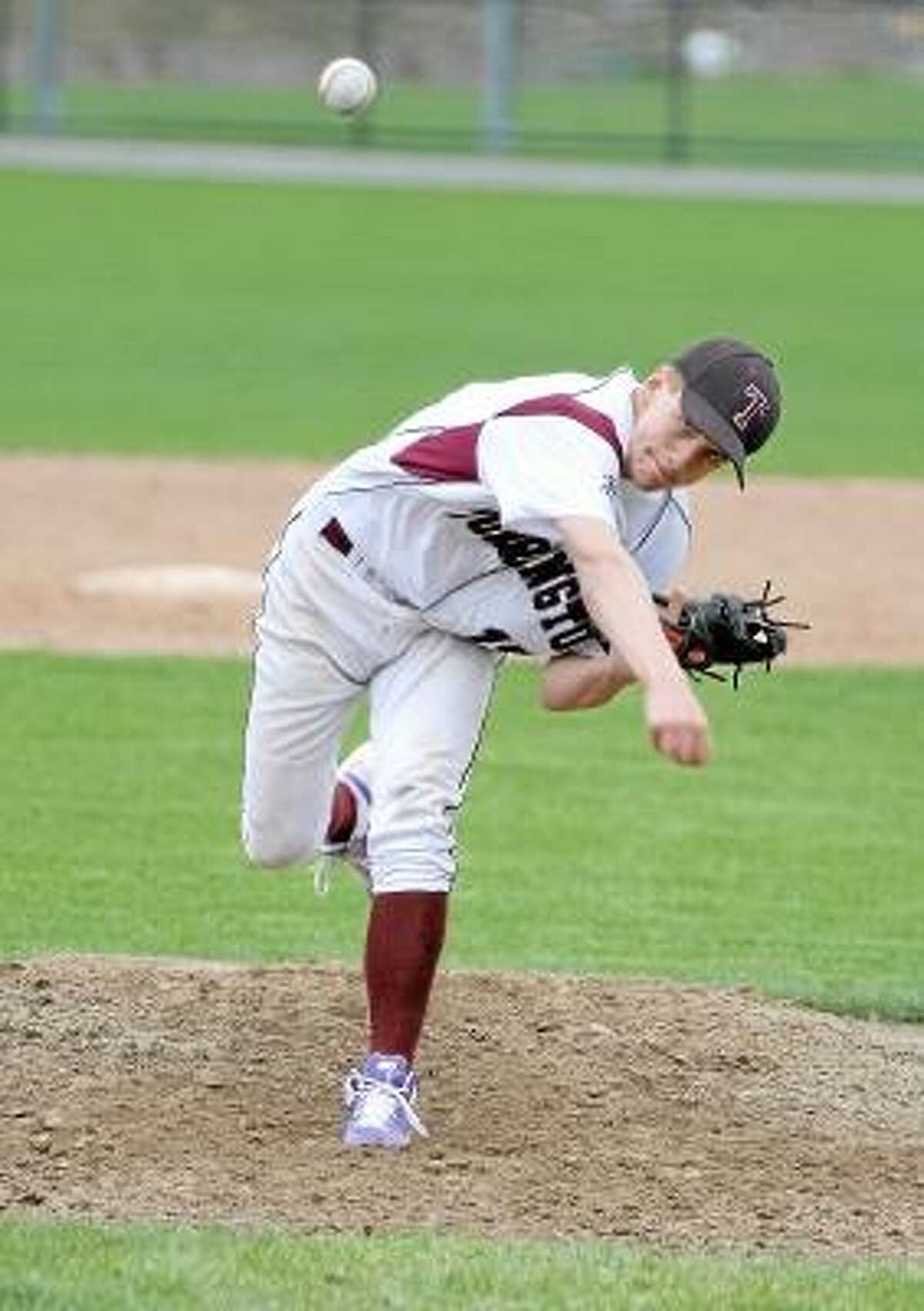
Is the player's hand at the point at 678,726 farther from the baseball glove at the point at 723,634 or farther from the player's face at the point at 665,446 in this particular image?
the baseball glove at the point at 723,634

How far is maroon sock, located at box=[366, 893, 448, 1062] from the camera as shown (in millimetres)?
7141

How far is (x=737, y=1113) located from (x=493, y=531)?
4.66 feet

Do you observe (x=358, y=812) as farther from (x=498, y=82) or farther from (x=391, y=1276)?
(x=498, y=82)

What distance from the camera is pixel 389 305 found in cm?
2816

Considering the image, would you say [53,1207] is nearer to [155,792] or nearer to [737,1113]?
[737,1113]

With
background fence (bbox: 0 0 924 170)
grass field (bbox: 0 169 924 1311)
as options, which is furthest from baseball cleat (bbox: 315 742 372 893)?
background fence (bbox: 0 0 924 170)

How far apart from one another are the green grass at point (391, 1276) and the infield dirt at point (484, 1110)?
0.80ft

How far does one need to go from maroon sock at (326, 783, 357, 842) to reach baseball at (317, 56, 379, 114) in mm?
2856

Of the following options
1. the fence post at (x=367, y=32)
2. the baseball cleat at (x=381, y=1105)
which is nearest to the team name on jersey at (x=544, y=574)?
the baseball cleat at (x=381, y=1105)

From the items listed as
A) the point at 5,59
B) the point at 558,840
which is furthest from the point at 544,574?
the point at 5,59

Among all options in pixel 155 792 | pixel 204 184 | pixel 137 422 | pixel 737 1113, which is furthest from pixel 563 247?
pixel 737 1113

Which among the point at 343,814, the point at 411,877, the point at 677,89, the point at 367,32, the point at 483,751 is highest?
the point at 411,877

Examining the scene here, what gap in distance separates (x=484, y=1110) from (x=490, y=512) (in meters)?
1.33

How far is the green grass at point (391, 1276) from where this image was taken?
583 centimetres
